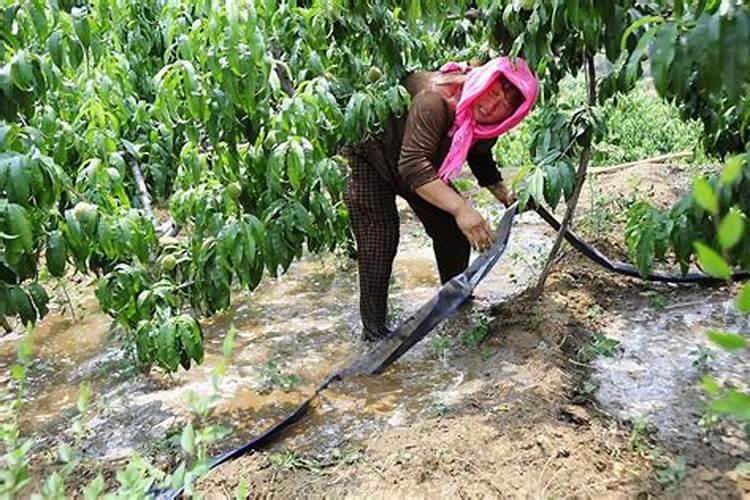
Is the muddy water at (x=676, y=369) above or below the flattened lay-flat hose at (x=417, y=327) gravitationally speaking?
below

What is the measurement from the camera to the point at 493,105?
3.08m

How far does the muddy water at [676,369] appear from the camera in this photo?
2.65m

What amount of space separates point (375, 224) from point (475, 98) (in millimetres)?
798

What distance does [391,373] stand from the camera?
3.38m

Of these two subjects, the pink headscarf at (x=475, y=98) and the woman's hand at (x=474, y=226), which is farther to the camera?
the woman's hand at (x=474, y=226)

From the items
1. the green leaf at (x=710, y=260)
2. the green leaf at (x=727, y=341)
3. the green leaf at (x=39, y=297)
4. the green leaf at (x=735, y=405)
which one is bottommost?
the green leaf at (x=39, y=297)

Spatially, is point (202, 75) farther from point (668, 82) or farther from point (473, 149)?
point (668, 82)

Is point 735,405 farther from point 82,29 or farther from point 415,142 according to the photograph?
point 415,142

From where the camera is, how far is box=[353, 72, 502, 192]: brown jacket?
310cm

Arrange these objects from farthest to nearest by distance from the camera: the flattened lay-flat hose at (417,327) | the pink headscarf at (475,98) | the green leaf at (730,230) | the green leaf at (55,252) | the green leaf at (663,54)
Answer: the flattened lay-flat hose at (417,327) → the pink headscarf at (475,98) → the green leaf at (55,252) → the green leaf at (663,54) → the green leaf at (730,230)

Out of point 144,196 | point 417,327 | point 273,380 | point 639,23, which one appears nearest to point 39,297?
point 144,196

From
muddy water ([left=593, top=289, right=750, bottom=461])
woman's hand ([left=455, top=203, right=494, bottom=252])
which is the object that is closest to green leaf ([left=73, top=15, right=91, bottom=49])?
woman's hand ([left=455, top=203, right=494, bottom=252])

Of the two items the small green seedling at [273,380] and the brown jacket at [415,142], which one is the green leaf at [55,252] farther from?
the brown jacket at [415,142]

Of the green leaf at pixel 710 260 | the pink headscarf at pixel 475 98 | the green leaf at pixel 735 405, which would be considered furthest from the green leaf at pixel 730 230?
the pink headscarf at pixel 475 98
